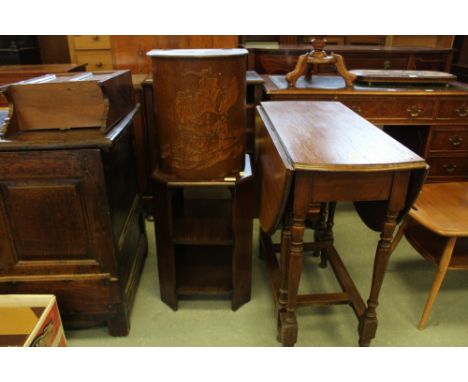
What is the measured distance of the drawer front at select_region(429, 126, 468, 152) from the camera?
2.41m

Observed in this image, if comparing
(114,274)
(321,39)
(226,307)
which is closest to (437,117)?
(321,39)

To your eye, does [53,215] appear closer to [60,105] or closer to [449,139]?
[60,105]

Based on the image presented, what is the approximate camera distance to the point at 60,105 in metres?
1.36

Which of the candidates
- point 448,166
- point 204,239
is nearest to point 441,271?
point 204,239

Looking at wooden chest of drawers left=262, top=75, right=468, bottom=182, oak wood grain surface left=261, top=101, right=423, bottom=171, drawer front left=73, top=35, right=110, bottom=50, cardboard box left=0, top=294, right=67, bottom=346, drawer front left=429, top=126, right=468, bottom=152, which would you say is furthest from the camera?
drawer front left=73, top=35, right=110, bottom=50

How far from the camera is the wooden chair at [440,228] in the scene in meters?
1.58

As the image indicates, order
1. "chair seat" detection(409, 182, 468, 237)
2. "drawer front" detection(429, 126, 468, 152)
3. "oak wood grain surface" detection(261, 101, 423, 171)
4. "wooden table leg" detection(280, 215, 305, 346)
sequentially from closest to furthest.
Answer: "oak wood grain surface" detection(261, 101, 423, 171)
"wooden table leg" detection(280, 215, 305, 346)
"chair seat" detection(409, 182, 468, 237)
"drawer front" detection(429, 126, 468, 152)

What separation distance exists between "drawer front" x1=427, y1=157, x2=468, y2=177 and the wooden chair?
54 centimetres

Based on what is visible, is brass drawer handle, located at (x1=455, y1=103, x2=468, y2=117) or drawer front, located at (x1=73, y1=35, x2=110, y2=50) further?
drawer front, located at (x1=73, y1=35, x2=110, y2=50)

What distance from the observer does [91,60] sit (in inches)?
112

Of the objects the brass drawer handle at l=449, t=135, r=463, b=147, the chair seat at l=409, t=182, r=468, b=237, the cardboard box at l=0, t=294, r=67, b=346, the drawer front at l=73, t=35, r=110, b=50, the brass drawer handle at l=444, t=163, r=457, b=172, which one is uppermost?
the drawer front at l=73, t=35, r=110, b=50

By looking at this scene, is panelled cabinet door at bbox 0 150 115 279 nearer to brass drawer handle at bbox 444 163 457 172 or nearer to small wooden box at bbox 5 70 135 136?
small wooden box at bbox 5 70 135 136

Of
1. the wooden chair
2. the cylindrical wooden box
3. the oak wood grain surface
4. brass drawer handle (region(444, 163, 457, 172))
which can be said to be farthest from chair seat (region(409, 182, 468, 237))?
the cylindrical wooden box

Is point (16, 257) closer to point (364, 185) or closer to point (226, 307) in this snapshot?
point (226, 307)
